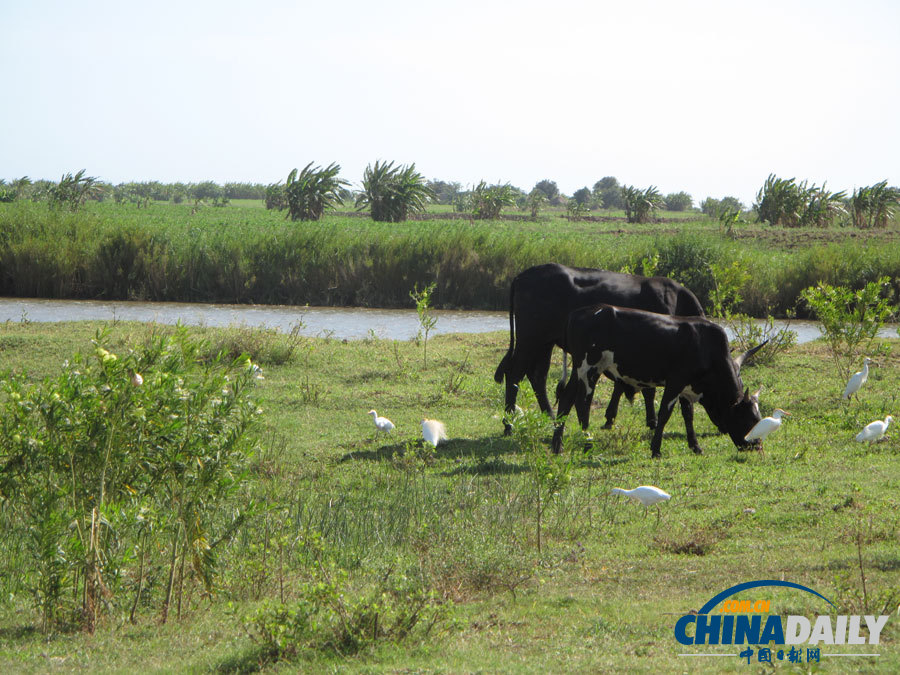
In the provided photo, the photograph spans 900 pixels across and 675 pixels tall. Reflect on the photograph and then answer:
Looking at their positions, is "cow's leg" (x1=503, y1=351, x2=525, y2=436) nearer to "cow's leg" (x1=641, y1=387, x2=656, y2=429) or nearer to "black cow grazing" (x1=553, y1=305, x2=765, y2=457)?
"black cow grazing" (x1=553, y1=305, x2=765, y2=457)

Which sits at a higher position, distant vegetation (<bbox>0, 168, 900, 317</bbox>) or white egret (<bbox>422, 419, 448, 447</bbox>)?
distant vegetation (<bbox>0, 168, 900, 317</bbox>)

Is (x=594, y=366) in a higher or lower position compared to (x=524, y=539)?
higher

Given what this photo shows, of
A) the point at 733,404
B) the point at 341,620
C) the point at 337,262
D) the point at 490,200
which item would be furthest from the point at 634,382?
the point at 490,200

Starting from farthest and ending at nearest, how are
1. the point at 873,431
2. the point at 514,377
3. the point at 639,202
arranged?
the point at 639,202 → the point at 514,377 → the point at 873,431

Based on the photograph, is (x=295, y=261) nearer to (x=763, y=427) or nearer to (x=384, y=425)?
(x=384, y=425)

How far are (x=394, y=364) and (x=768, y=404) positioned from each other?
5484mm

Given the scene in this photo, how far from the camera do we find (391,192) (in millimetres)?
42594

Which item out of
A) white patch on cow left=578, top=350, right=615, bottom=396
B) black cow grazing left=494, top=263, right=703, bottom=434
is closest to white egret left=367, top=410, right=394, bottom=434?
black cow grazing left=494, top=263, right=703, bottom=434

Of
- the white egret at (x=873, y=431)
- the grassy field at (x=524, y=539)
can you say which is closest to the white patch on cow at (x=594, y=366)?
the grassy field at (x=524, y=539)

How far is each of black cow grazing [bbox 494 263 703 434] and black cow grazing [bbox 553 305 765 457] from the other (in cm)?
93

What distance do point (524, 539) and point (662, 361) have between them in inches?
137

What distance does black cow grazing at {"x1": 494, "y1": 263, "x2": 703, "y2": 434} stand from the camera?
35.1 ft

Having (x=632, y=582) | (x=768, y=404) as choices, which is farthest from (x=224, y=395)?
(x=768, y=404)

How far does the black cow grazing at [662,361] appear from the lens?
9484 mm
